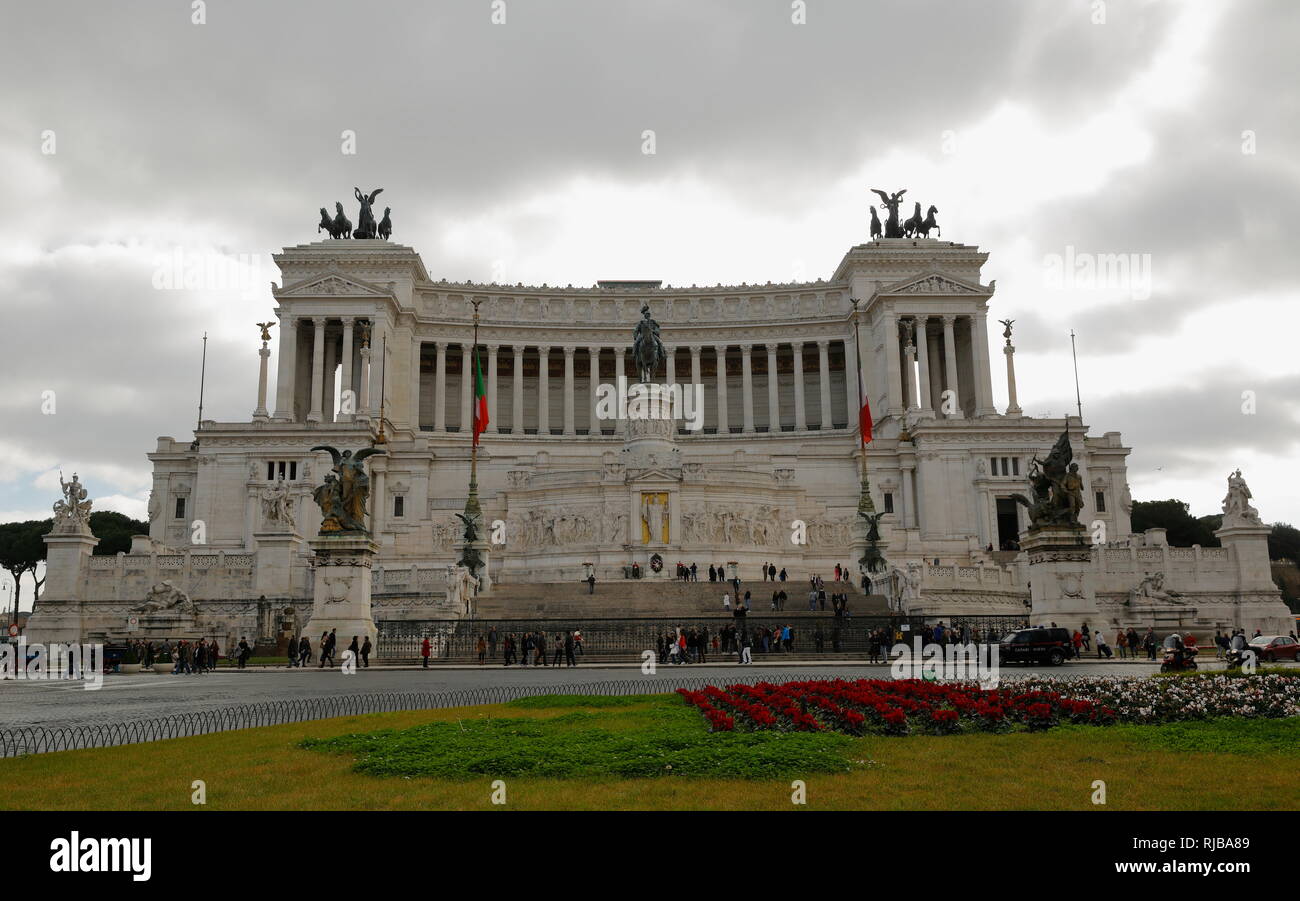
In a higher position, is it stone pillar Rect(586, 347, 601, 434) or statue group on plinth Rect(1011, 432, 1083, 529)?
stone pillar Rect(586, 347, 601, 434)

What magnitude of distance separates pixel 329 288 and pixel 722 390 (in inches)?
1479

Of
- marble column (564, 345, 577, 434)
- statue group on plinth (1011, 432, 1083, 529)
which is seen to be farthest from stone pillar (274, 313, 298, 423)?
statue group on plinth (1011, 432, 1083, 529)

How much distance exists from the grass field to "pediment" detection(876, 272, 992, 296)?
3137 inches

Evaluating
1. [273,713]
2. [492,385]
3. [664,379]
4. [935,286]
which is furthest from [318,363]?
[273,713]

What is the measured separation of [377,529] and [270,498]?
22.8 metres

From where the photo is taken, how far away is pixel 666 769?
10.9 meters

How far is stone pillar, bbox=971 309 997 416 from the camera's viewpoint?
291 ft

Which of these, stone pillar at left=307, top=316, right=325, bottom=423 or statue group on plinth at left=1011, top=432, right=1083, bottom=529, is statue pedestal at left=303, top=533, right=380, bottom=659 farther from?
stone pillar at left=307, top=316, right=325, bottom=423

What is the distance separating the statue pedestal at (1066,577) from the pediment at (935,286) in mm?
57613

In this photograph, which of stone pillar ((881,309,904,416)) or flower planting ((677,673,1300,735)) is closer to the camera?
flower planting ((677,673,1300,735))

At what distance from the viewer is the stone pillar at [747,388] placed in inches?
3809
